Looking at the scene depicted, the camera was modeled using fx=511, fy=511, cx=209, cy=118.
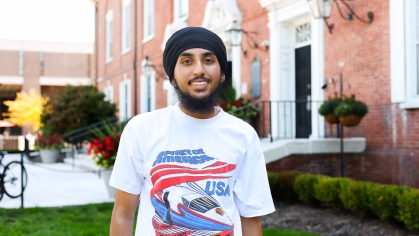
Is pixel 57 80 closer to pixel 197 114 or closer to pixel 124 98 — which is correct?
pixel 124 98

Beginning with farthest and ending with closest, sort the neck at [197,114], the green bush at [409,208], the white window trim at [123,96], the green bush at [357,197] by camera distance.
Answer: the white window trim at [123,96], the green bush at [357,197], the green bush at [409,208], the neck at [197,114]

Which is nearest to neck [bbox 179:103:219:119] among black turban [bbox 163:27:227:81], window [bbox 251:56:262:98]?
black turban [bbox 163:27:227:81]

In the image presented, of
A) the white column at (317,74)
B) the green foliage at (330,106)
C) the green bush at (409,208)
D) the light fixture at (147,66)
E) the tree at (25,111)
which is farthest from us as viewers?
the tree at (25,111)

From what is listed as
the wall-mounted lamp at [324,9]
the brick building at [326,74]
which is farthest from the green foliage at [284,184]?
the wall-mounted lamp at [324,9]

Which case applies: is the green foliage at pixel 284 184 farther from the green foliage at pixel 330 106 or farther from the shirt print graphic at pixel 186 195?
the shirt print graphic at pixel 186 195

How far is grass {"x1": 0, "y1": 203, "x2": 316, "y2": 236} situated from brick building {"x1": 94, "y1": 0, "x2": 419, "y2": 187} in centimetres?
313

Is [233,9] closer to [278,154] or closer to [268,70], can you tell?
[268,70]

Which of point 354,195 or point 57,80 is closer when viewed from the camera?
point 354,195

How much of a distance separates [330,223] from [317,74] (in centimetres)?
394

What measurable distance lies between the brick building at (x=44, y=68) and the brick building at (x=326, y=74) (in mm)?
25059

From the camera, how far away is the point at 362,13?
28.4 feet

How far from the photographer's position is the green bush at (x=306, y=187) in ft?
24.9

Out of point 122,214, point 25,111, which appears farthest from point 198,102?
point 25,111

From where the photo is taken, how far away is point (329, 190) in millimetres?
7145
